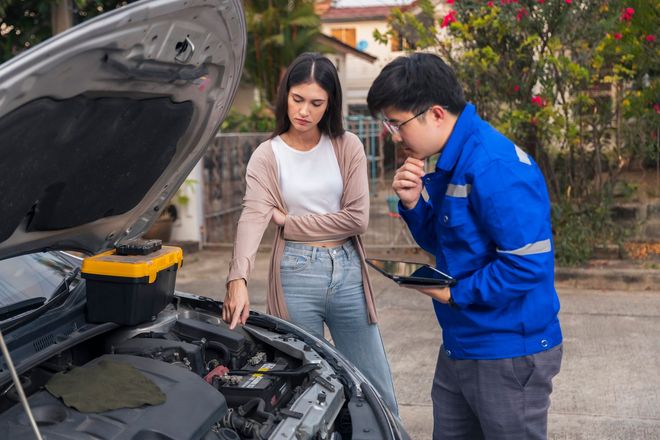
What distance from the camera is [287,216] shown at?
3.43 meters

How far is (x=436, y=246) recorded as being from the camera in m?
2.88

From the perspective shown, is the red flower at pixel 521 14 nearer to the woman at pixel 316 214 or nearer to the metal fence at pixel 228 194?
the metal fence at pixel 228 194

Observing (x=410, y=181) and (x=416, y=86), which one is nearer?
(x=416, y=86)

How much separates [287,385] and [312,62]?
1.37 metres

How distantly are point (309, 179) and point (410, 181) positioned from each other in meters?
0.88

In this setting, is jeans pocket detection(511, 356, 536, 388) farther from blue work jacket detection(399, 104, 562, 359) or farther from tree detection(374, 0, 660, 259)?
tree detection(374, 0, 660, 259)

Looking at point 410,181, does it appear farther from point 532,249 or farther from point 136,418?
point 136,418

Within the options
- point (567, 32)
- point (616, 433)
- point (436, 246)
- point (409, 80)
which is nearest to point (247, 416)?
point (436, 246)

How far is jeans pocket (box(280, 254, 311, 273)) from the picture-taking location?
341cm

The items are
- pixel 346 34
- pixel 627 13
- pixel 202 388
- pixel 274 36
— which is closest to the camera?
pixel 202 388

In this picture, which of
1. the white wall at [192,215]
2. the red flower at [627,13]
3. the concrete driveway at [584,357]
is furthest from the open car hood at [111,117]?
the white wall at [192,215]

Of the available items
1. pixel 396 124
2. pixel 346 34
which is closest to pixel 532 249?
pixel 396 124

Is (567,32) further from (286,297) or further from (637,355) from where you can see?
(286,297)

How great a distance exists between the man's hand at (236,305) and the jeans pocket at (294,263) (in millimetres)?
323
